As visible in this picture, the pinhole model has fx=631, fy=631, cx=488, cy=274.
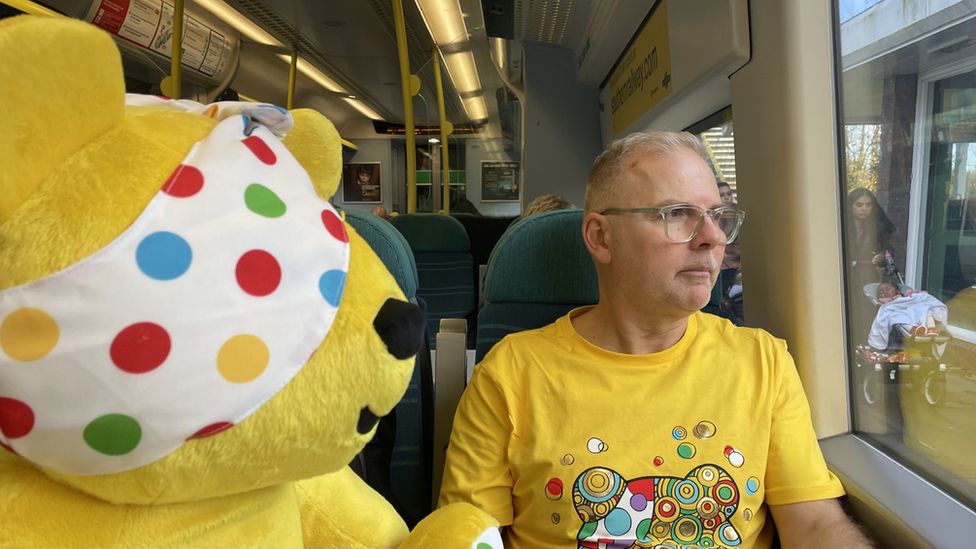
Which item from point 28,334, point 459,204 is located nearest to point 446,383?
point 28,334

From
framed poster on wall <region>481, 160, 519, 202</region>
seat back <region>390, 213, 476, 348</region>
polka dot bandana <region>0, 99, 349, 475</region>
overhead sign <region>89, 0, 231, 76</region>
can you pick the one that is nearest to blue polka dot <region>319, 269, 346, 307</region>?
polka dot bandana <region>0, 99, 349, 475</region>

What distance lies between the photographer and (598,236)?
1.65 metres

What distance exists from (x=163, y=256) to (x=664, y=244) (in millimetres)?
1229

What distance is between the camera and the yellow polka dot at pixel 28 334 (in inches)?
18.9

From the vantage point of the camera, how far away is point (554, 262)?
181 cm

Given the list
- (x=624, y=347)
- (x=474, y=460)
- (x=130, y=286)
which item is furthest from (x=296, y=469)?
(x=624, y=347)

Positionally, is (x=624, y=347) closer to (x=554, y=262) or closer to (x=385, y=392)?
(x=554, y=262)

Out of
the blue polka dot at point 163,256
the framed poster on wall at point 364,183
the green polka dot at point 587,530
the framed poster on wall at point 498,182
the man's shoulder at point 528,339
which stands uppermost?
the framed poster on wall at point 364,183

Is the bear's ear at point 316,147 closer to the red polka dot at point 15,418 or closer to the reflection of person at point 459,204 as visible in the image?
the red polka dot at point 15,418

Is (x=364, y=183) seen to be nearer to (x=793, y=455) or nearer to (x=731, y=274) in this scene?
(x=731, y=274)

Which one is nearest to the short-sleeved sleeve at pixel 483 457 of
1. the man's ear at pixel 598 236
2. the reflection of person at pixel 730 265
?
the man's ear at pixel 598 236

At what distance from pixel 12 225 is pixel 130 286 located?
92mm

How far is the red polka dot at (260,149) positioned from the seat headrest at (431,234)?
182 inches

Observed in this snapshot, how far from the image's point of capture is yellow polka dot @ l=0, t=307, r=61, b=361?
0.48 meters
